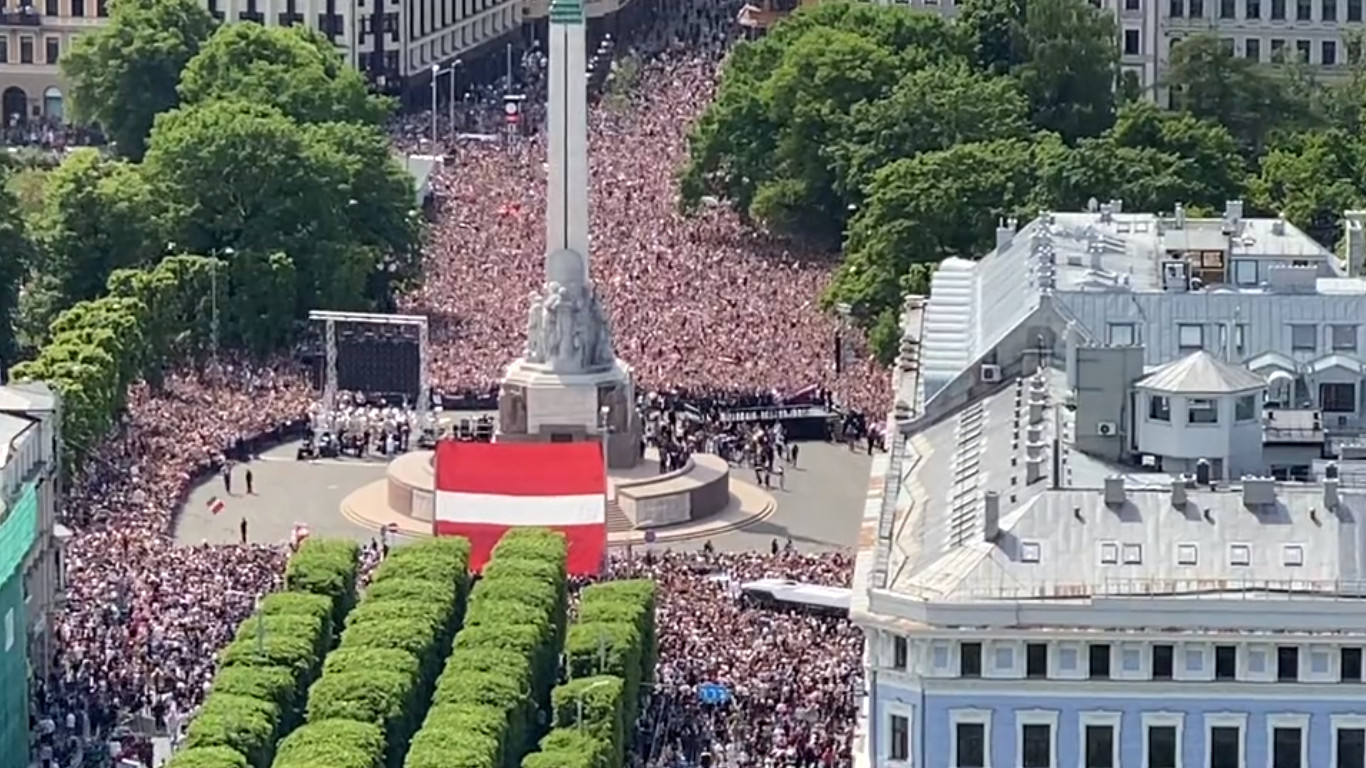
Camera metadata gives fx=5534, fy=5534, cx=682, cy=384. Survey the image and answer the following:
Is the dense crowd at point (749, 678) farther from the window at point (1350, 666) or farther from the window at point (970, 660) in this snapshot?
the window at point (1350, 666)

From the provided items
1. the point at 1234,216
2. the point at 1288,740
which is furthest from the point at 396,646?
the point at 1234,216

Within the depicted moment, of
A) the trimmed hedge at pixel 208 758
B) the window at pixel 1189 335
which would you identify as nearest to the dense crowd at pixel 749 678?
the window at pixel 1189 335

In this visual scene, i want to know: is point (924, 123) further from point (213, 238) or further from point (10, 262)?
point (10, 262)

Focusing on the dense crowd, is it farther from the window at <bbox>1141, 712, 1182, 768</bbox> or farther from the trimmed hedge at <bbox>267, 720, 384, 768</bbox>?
the window at <bbox>1141, 712, 1182, 768</bbox>

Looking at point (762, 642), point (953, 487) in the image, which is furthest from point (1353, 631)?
point (762, 642)


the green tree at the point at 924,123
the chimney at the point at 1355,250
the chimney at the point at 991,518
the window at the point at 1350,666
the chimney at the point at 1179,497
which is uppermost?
the green tree at the point at 924,123

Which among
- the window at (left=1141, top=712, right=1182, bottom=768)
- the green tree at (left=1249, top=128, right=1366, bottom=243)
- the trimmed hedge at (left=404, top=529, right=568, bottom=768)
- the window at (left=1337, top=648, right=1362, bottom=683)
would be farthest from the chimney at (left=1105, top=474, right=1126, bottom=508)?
the green tree at (left=1249, top=128, right=1366, bottom=243)

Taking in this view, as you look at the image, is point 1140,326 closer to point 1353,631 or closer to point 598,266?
point 1353,631
